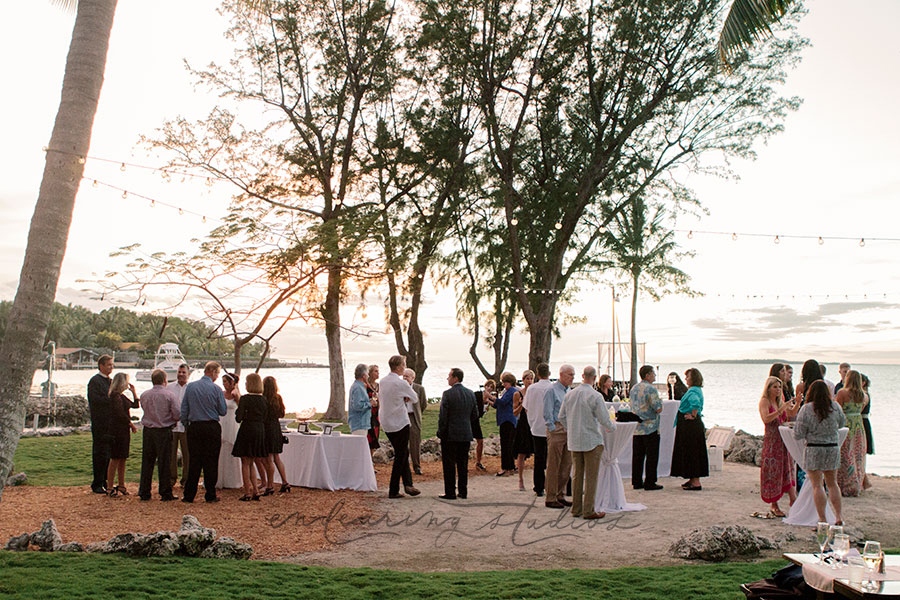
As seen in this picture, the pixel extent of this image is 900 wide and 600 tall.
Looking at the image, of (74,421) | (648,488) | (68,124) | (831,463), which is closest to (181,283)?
(68,124)

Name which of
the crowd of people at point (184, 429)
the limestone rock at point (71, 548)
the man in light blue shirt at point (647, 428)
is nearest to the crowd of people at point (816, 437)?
the man in light blue shirt at point (647, 428)

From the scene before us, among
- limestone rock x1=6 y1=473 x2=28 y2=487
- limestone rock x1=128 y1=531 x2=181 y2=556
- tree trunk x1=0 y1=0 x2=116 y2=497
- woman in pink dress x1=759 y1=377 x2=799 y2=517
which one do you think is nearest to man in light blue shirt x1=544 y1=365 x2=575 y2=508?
woman in pink dress x1=759 y1=377 x2=799 y2=517

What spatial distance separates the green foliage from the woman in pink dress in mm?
7562

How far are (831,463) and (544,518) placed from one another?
10.2 ft

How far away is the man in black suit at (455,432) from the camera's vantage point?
30.9 ft

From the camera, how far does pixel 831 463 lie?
290 inches

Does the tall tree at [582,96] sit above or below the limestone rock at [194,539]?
above

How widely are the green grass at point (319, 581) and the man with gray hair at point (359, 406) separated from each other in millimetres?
4643

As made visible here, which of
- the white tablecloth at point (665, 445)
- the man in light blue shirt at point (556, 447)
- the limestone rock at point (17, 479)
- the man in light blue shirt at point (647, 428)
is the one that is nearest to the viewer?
the man in light blue shirt at point (556, 447)

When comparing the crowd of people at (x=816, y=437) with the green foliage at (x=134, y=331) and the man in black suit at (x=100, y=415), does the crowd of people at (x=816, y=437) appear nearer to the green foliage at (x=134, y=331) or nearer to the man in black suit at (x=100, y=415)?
the green foliage at (x=134, y=331)

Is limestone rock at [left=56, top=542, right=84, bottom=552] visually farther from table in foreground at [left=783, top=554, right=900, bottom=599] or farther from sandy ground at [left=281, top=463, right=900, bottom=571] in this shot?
table in foreground at [left=783, top=554, right=900, bottom=599]

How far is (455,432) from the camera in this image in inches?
371

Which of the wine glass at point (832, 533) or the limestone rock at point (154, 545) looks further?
the limestone rock at point (154, 545)

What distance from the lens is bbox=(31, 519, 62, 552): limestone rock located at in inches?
245
